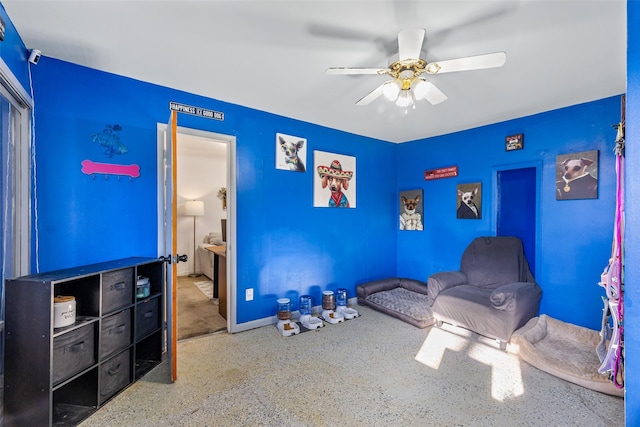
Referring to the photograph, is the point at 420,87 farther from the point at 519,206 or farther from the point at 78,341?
the point at 78,341

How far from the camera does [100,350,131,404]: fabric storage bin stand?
72.5 inches

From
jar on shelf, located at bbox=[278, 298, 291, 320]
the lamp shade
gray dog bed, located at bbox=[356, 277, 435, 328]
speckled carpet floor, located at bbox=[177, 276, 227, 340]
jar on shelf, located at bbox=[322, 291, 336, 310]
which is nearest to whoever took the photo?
speckled carpet floor, located at bbox=[177, 276, 227, 340]

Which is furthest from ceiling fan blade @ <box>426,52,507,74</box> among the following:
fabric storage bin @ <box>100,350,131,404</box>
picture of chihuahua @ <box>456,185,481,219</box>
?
fabric storage bin @ <box>100,350,131,404</box>

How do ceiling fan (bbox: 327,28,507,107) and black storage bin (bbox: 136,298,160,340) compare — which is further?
black storage bin (bbox: 136,298,160,340)

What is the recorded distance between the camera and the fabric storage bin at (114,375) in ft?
6.04

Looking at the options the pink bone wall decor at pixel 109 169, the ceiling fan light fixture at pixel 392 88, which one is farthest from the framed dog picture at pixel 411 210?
the pink bone wall decor at pixel 109 169

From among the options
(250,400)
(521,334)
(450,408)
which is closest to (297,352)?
(250,400)

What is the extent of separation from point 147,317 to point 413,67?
8.96 ft

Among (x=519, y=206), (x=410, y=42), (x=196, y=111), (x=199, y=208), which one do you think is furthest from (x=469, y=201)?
(x=199, y=208)

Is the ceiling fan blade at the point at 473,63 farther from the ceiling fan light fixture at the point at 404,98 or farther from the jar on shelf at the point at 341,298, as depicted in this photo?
→ the jar on shelf at the point at 341,298

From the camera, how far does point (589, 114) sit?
2764 mm

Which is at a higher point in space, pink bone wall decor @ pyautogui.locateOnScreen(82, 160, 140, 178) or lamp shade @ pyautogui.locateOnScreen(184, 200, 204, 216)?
pink bone wall decor @ pyautogui.locateOnScreen(82, 160, 140, 178)

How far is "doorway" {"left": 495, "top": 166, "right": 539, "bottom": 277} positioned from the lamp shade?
5.16 metres

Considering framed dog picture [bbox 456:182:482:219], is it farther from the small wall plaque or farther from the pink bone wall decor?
the pink bone wall decor
